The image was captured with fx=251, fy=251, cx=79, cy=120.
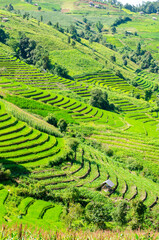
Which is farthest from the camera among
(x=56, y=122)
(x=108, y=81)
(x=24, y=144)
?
(x=108, y=81)

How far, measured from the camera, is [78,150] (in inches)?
2100

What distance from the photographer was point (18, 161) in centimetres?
4225

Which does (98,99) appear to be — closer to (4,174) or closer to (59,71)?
(59,71)

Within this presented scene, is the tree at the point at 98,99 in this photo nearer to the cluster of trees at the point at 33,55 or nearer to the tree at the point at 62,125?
the cluster of trees at the point at 33,55

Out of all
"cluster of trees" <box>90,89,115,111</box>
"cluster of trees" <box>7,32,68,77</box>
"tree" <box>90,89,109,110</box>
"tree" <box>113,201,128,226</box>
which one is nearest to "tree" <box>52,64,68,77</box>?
"cluster of trees" <box>7,32,68,77</box>

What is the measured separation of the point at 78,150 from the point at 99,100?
140 ft

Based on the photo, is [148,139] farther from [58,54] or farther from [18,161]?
[58,54]

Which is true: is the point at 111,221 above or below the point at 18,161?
below

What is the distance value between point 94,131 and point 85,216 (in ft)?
126

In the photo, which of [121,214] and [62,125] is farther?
[62,125]

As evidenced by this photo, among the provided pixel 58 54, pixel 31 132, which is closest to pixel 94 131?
pixel 31 132

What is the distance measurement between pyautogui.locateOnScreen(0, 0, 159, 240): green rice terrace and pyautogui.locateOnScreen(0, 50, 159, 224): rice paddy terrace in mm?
187

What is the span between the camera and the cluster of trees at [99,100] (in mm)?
92950

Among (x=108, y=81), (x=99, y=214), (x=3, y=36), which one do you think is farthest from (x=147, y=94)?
(x=99, y=214)
